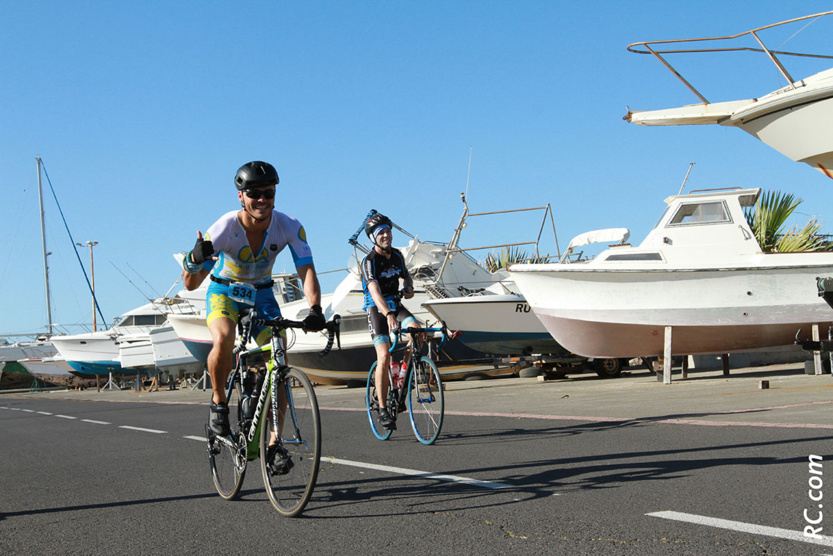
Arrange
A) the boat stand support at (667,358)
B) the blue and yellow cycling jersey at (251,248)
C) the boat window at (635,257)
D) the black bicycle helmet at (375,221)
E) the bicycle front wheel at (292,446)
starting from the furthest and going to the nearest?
1. the boat window at (635,257)
2. the boat stand support at (667,358)
3. the black bicycle helmet at (375,221)
4. the blue and yellow cycling jersey at (251,248)
5. the bicycle front wheel at (292,446)

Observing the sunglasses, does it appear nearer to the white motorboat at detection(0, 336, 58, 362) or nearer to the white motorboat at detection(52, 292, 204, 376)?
the white motorboat at detection(52, 292, 204, 376)

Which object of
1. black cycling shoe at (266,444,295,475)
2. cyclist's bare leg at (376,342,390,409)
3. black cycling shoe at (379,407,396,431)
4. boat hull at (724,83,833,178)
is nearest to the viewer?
black cycling shoe at (266,444,295,475)

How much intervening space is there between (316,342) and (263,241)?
21870 millimetres

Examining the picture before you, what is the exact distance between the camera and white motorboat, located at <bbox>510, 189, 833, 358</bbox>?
15.5 meters

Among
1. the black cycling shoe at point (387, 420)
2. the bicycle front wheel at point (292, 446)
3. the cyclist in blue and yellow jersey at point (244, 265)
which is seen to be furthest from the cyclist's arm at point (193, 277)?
the black cycling shoe at point (387, 420)

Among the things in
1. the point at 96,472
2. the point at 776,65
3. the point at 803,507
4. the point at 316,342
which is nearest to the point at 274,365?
the point at 803,507

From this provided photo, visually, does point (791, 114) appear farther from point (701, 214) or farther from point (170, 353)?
point (170, 353)

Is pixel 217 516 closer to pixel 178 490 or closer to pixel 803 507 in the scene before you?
pixel 178 490

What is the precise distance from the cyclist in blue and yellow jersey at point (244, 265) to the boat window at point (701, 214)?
41.8 feet

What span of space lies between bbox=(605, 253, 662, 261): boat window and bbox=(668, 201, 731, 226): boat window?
79cm

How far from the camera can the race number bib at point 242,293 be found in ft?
17.5

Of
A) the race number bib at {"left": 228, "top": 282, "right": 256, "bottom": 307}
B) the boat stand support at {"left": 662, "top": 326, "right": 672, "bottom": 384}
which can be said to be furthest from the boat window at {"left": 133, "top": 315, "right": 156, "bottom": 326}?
the race number bib at {"left": 228, "top": 282, "right": 256, "bottom": 307}

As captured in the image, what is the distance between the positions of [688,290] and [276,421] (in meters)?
12.6

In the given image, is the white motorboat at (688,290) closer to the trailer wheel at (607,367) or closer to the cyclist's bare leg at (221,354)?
the trailer wheel at (607,367)
